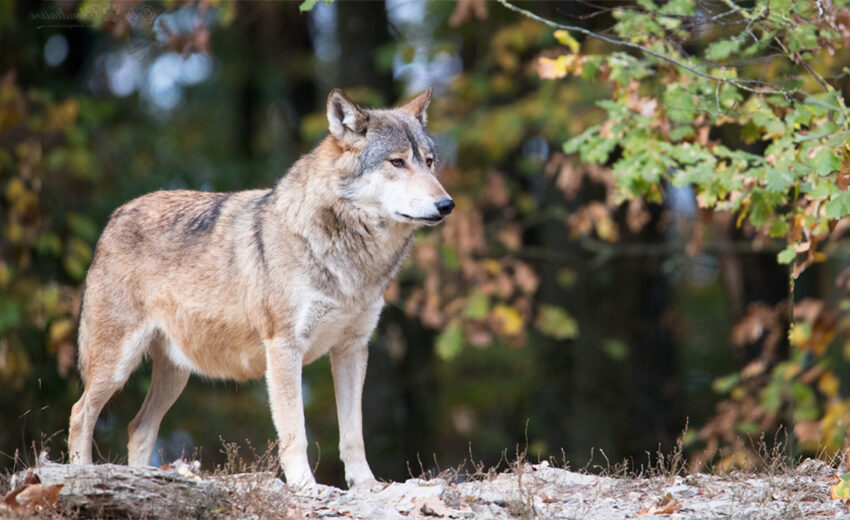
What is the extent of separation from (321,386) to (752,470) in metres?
10.3

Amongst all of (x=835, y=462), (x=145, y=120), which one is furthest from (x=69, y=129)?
(x=835, y=462)

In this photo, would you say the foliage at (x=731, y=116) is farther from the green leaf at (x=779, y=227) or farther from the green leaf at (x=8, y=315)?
the green leaf at (x=8, y=315)

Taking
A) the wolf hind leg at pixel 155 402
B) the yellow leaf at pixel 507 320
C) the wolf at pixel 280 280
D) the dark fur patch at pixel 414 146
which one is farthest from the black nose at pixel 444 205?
the yellow leaf at pixel 507 320

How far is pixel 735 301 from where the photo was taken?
44.5ft

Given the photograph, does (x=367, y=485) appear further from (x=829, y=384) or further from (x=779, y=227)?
(x=829, y=384)

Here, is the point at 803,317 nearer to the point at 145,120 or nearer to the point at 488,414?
the point at 488,414

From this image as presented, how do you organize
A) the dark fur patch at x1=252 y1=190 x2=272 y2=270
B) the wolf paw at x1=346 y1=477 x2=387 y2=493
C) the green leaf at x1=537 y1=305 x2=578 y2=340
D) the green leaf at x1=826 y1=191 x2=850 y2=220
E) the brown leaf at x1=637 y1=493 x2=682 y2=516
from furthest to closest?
the green leaf at x1=537 y1=305 x2=578 y2=340 < the dark fur patch at x1=252 y1=190 x2=272 y2=270 < the wolf paw at x1=346 y1=477 x2=387 y2=493 < the brown leaf at x1=637 y1=493 x2=682 y2=516 < the green leaf at x1=826 y1=191 x2=850 y2=220

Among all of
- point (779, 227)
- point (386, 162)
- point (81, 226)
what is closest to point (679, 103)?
point (779, 227)

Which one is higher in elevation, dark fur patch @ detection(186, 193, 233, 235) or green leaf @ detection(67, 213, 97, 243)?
dark fur patch @ detection(186, 193, 233, 235)

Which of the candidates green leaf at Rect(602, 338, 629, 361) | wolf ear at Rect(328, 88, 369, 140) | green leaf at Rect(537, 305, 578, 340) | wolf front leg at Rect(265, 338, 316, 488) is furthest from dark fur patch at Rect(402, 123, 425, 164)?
green leaf at Rect(602, 338, 629, 361)

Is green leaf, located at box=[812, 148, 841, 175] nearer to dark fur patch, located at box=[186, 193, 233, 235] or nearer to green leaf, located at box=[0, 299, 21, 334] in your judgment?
dark fur patch, located at box=[186, 193, 233, 235]

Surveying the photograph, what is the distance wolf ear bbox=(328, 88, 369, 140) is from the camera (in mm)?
6172

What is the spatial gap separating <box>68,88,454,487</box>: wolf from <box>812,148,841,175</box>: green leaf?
6.84 ft

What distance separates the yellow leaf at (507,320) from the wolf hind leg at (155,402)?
17.7 feet
